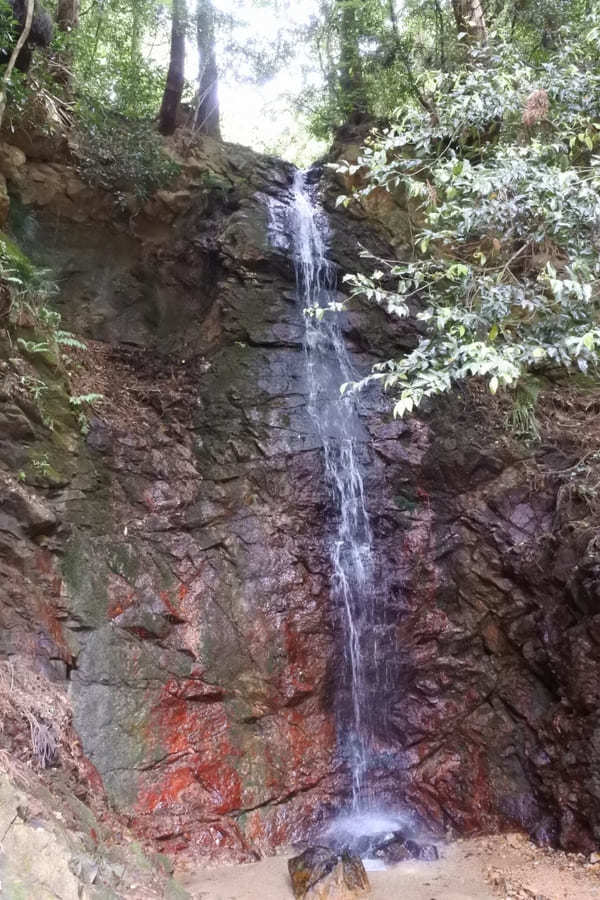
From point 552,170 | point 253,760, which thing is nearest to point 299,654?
point 253,760

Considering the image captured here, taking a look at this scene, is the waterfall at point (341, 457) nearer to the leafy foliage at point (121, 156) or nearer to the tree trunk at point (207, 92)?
the leafy foliage at point (121, 156)

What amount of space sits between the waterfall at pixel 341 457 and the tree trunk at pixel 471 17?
3.62 m

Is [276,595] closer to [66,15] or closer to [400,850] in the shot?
[400,850]

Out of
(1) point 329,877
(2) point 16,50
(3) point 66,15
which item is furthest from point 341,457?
(3) point 66,15

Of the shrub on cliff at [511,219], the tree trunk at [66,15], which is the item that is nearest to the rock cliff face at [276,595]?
the tree trunk at [66,15]

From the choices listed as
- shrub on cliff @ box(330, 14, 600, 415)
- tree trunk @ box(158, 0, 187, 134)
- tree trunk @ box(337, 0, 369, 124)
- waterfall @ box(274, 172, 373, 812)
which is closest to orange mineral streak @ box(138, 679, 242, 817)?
waterfall @ box(274, 172, 373, 812)

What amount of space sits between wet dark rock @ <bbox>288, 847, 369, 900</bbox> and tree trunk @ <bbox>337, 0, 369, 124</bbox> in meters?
13.2

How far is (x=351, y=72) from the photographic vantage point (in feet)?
42.2

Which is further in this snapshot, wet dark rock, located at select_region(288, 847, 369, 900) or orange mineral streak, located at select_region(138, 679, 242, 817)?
orange mineral streak, located at select_region(138, 679, 242, 817)

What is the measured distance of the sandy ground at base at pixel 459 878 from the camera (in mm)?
5285

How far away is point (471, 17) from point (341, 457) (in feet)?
23.4

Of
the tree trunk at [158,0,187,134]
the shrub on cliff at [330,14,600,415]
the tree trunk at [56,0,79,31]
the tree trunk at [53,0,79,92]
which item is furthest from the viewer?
the tree trunk at [158,0,187,134]

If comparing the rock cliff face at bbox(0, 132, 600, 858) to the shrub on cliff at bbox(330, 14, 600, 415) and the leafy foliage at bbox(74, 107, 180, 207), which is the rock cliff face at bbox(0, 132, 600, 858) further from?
the shrub on cliff at bbox(330, 14, 600, 415)

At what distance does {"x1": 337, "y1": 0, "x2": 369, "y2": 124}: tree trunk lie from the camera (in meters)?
12.6
